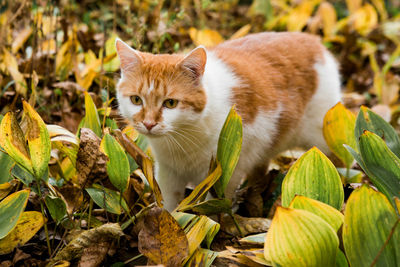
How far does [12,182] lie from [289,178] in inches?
46.3

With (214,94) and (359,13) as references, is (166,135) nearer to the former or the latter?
(214,94)

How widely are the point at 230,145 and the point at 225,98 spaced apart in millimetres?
461

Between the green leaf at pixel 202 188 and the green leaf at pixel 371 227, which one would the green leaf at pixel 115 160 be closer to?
the green leaf at pixel 202 188

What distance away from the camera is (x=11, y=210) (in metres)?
1.62

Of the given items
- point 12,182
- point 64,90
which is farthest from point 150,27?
point 12,182

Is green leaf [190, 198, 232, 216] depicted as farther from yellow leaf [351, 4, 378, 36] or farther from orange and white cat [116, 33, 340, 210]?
yellow leaf [351, 4, 378, 36]

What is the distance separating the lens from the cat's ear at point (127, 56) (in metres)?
2.08

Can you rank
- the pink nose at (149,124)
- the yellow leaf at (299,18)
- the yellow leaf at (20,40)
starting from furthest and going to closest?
1. the yellow leaf at (299,18)
2. the yellow leaf at (20,40)
3. the pink nose at (149,124)

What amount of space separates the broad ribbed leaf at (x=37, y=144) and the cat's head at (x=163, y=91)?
42 cm

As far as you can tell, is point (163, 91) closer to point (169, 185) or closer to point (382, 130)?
point (169, 185)

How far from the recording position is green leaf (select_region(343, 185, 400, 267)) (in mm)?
1335

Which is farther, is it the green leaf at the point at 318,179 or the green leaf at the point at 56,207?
the green leaf at the point at 56,207

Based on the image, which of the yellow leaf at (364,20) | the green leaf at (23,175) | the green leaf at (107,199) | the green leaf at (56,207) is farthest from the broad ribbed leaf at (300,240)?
the yellow leaf at (364,20)

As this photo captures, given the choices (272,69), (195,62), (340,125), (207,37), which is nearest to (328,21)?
(207,37)
